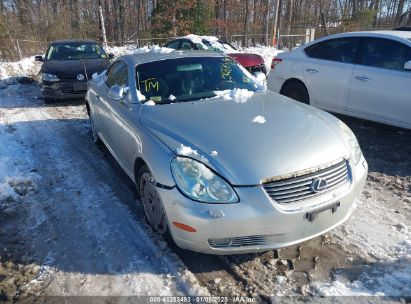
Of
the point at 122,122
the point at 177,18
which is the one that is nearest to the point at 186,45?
the point at 122,122

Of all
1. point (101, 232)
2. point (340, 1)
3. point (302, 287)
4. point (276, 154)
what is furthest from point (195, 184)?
point (340, 1)

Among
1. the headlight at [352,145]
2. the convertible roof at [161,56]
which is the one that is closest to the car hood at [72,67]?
the convertible roof at [161,56]

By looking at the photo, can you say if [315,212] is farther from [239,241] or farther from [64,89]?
[64,89]

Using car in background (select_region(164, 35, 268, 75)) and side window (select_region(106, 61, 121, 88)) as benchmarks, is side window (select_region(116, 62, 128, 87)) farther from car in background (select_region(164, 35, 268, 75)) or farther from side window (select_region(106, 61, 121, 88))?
car in background (select_region(164, 35, 268, 75))

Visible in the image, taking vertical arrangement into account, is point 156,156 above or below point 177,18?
below

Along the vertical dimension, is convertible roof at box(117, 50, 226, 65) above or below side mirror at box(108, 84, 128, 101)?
above

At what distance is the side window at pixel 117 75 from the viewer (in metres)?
4.55

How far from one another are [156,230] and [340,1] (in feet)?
133

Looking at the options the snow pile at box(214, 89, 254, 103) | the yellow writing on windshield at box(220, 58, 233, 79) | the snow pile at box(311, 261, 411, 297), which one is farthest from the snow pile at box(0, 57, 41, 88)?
the snow pile at box(311, 261, 411, 297)

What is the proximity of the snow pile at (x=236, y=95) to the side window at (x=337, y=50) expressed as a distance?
265 centimetres

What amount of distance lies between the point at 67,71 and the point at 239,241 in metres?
7.70

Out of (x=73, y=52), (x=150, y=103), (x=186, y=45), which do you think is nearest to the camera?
(x=150, y=103)

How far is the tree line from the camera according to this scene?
74.2 ft

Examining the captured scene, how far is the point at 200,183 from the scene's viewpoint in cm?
281
